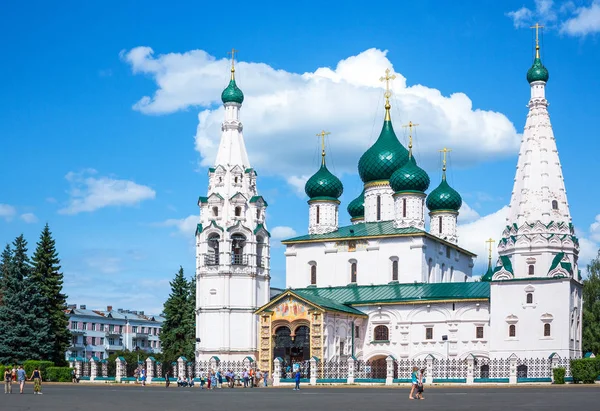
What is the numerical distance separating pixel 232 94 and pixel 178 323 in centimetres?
1538

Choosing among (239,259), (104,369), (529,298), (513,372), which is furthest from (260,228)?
(513,372)

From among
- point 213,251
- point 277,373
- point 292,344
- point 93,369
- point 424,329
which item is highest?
point 213,251

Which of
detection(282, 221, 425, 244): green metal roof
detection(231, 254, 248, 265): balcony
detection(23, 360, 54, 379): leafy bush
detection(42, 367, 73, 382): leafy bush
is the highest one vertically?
detection(282, 221, 425, 244): green metal roof

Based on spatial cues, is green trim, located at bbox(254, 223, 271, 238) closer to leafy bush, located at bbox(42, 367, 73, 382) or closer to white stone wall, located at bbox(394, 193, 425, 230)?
white stone wall, located at bbox(394, 193, 425, 230)

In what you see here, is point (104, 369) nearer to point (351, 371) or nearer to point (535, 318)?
point (351, 371)

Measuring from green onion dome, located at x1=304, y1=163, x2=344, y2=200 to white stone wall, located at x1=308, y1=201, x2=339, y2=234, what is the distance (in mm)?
401

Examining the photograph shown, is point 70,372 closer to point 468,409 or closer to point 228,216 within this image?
point 228,216

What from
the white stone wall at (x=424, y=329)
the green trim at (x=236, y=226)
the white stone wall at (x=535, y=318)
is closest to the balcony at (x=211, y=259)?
the green trim at (x=236, y=226)

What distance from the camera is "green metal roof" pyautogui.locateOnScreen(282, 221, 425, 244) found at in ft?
165

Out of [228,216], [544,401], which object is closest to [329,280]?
[228,216]

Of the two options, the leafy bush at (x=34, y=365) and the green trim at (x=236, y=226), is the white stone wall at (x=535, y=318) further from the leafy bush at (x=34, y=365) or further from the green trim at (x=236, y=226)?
the leafy bush at (x=34, y=365)

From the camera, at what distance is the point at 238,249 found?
50.1 meters

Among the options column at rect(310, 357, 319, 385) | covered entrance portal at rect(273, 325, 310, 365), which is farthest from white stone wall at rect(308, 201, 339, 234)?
column at rect(310, 357, 319, 385)

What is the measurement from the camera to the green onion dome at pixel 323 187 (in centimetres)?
5394
